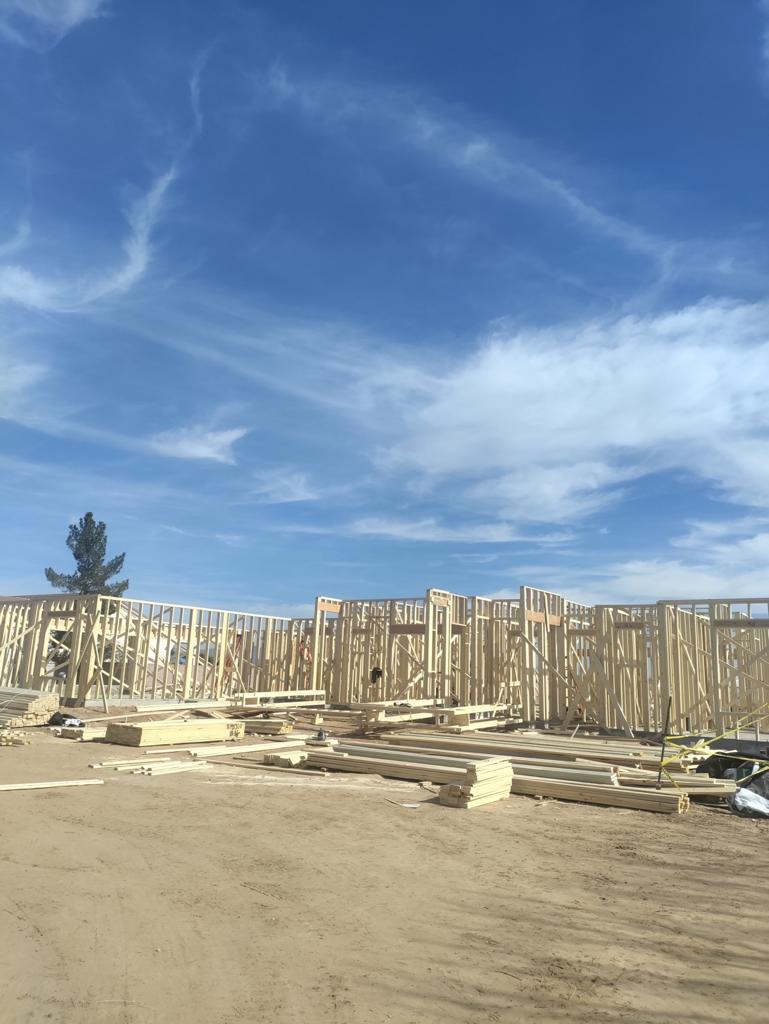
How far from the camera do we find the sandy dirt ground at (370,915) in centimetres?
385

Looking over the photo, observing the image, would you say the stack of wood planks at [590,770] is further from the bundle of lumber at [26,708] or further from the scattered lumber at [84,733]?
the bundle of lumber at [26,708]

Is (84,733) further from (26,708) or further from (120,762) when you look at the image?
(26,708)

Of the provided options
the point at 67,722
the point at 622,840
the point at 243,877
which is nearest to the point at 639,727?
the point at 622,840

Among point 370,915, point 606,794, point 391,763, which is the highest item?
point 391,763

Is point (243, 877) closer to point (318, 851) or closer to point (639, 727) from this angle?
point (318, 851)

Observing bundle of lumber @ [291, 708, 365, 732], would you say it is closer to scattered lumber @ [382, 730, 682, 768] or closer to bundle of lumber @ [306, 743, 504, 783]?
scattered lumber @ [382, 730, 682, 768]

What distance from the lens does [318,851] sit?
22.6 ft

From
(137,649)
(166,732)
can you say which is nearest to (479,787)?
(166,732)

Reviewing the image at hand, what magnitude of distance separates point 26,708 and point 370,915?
1458 cm

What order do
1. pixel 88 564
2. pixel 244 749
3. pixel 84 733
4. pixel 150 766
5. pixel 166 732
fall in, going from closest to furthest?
pixel 150 766, pixel 244 749, pixel 166 732, pixel 84 733, pixel 88 564

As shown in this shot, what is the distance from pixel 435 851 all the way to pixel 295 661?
20466 millimetres

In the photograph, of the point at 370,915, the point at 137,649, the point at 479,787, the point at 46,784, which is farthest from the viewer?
the point at 137,649

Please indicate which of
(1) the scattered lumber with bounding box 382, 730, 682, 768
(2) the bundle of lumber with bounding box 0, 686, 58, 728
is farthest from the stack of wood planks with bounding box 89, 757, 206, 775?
(2) the bundle of lumber with bounding box 0, 686, 58, 728

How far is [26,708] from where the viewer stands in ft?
56.0
